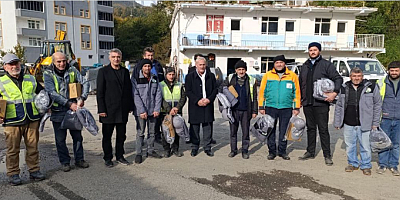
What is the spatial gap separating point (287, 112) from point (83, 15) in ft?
177

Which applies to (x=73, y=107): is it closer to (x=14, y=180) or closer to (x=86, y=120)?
(x=86, y=120)

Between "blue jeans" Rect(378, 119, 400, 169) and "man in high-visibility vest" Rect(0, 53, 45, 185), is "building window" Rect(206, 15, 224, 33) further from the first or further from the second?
"man in high-visibility vest" Rect(0, 53, 45, 185)

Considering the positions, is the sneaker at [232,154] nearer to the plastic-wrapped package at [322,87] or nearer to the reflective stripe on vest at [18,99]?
the plastic-wrapped package at [322,87]

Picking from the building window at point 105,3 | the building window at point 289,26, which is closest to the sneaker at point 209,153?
the building window at point 289,26

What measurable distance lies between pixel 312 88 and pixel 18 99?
4897 millimetres

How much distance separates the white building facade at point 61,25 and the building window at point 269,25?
1404 inches

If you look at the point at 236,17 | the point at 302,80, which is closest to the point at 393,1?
the point at 236,17

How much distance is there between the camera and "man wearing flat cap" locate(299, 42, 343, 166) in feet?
18.2

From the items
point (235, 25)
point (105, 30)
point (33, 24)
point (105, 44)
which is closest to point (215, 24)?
point (235, 25)

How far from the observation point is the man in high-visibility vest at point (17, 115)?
437 cm

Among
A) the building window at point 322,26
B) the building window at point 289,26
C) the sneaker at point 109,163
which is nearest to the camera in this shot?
the sneaker at point 109,163

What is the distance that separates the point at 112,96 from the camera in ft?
17.1

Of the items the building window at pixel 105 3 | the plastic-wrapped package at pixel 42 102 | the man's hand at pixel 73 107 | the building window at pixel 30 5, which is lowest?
the man's hand at pixel 73 107

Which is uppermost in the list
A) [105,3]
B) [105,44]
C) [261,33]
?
[105,3]
